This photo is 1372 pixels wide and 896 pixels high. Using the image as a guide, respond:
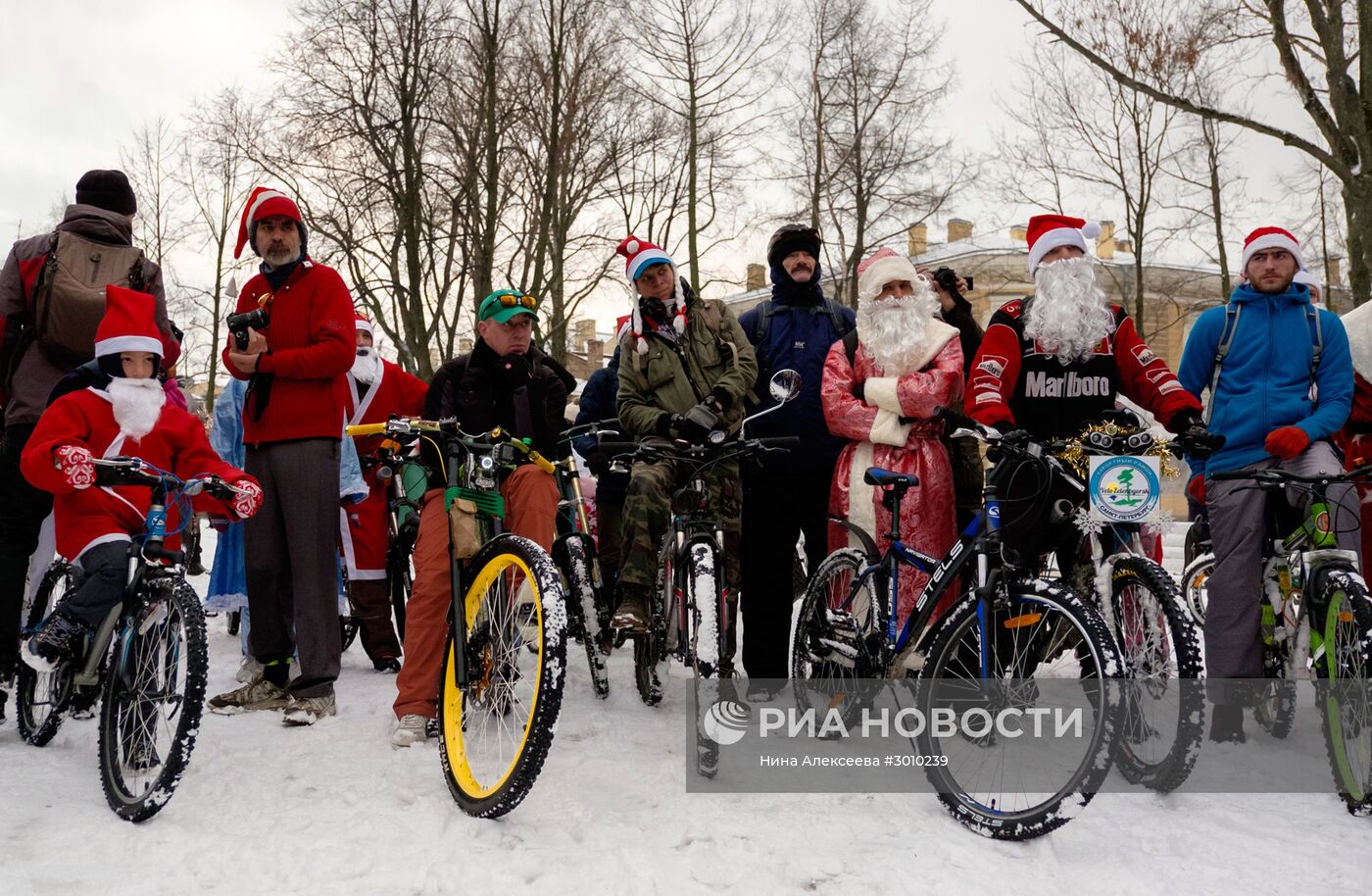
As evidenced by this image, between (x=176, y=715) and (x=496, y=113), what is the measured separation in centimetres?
1535

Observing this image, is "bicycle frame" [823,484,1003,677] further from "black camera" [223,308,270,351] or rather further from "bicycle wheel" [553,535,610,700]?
"black camera" [223,308,270,351]

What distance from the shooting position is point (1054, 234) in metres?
4.91

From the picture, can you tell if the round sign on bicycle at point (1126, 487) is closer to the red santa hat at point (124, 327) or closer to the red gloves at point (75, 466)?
the red gloves at point (75, 466)

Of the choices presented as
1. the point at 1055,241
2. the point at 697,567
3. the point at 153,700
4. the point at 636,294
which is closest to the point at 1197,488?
the point at 1055,241

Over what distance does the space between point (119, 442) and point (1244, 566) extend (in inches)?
183

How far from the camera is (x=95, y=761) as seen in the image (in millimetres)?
4375

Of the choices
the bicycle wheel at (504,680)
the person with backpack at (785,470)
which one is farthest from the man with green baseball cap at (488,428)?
the person with backpack at (785,470)

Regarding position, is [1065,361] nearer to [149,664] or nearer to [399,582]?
[149,664]

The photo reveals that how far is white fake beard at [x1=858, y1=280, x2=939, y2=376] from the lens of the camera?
5.22 meters

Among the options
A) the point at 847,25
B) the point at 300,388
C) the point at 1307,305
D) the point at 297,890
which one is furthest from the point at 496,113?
the point at 297,890

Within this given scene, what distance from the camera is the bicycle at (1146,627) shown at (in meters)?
3.74

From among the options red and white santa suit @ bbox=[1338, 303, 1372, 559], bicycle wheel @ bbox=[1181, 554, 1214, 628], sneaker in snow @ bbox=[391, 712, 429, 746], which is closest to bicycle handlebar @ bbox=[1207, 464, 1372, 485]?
red and white santa suit @ bbox=[1338, 303, 1372, 559]

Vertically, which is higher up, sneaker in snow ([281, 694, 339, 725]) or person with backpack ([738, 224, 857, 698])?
person with backpack ([738, 224, 857, 698])

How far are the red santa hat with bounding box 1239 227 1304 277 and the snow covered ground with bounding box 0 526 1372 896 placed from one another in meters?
2.34
